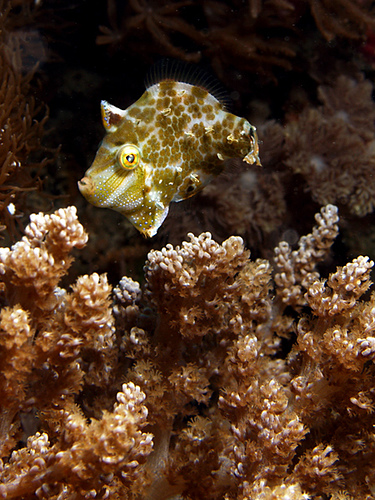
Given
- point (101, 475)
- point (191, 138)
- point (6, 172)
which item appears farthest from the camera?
point (6, 172)

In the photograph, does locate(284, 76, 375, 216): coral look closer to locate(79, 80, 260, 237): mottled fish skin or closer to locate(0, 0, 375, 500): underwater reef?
locate(0, 0, 375, 500): underwater reef

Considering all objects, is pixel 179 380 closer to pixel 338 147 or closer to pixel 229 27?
pixel 338 147

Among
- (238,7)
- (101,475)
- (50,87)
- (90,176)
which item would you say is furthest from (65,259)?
(238,7)

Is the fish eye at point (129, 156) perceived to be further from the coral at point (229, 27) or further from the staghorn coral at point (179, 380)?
the coral at point (229, 27)

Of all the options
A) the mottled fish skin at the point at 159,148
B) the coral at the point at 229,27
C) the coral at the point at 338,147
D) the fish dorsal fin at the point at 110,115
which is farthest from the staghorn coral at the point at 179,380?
the coral at the point at 229,27

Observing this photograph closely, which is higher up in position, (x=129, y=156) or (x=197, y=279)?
(x=129, y=156)

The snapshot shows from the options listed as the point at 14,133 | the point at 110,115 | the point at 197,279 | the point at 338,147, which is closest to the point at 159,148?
the point at 110,115

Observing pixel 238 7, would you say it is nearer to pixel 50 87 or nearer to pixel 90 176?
pixel 50 87
